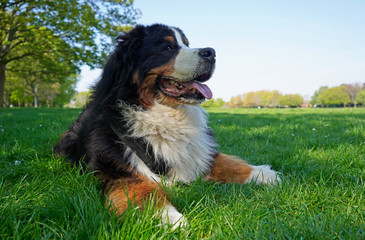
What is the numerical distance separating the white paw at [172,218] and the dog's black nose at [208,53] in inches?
71.6

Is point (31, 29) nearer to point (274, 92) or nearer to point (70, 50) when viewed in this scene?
point (70, 50)

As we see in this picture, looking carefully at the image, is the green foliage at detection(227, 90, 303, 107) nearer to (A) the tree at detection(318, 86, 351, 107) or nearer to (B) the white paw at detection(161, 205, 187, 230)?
(A) the tree at detection(318, 86, 351, 107)

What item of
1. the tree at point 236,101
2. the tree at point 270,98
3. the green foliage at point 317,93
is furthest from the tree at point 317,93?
the tree at point 236,101

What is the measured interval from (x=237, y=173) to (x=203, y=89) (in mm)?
1064

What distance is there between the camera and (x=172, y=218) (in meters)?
1.82

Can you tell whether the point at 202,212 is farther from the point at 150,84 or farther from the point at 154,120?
the point at 150,84

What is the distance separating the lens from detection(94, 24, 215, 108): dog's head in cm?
295

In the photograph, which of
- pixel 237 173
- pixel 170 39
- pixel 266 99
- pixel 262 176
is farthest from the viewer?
pixel 266 99

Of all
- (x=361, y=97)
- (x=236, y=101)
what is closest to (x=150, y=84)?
(x=361, y=97)

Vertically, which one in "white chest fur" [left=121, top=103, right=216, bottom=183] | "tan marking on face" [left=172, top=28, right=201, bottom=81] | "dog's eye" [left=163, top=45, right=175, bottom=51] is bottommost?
"white chest fur" [left=121, top=103, right=216, bottom=183]

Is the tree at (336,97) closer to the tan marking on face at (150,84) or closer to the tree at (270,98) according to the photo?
the tree at (270,98)

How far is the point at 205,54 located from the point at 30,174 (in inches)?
99.1

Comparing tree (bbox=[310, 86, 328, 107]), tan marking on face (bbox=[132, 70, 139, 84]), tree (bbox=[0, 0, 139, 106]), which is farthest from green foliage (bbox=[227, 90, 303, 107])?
tan marking on face (bbox=[132, 70, 139, 84])

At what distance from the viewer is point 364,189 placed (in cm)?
224
